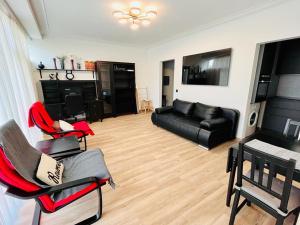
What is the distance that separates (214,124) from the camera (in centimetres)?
293

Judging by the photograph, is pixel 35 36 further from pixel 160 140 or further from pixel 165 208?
pixel 165 208

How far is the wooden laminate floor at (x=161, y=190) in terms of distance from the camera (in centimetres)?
152

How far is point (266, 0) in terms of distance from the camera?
8.14 ft

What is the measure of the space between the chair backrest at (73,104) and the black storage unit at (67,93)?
0.53m

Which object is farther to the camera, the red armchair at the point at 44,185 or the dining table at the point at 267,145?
the dining table at the point at 267,145

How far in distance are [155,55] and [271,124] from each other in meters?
4.42

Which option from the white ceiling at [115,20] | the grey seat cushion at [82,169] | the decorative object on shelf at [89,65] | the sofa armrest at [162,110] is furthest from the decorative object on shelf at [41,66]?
the grey seat cushion at [82,169]

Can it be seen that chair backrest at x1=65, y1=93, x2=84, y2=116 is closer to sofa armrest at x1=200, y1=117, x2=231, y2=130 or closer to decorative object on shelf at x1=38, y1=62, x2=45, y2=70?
decorative object on shelf at x1=38, y1=62, x2=45, y2=70

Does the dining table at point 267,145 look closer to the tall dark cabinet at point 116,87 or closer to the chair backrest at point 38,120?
the chair backrest at point 38,120

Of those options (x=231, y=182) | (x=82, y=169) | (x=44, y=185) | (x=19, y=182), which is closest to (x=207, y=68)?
(x=231, y=182)

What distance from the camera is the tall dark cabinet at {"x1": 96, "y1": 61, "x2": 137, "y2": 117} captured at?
17.1 feet

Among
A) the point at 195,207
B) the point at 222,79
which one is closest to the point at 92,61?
the point at 222,79

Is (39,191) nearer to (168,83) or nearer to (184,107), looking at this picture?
(184,107)

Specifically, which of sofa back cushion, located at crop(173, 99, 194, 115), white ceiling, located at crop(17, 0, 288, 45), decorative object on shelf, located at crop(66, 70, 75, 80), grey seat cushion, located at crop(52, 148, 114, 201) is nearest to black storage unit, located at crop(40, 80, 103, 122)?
decorative object on shelf, located at crop(66, 70, 75, 80)
